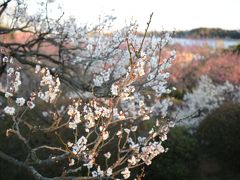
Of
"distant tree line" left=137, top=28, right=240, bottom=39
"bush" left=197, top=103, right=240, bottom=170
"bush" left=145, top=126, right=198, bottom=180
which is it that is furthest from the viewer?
"distant tree line" left=137, top=28, right=240, bottom=39

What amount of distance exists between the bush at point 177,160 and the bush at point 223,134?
0.41 meters

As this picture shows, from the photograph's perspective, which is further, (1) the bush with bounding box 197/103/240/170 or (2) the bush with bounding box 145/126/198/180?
(1) the bush with bounding box 197/103/240/170

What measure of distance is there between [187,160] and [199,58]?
12.7m

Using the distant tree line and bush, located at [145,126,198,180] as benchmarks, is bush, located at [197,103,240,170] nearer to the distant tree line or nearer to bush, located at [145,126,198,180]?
bush, located at [145,126,198,180]

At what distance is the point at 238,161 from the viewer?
8.99m

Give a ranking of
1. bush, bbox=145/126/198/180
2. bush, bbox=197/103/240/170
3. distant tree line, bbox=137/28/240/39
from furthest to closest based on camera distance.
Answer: distant tree line, bbox=137/28/240/39 < bush, bbox=197/103/240/170 < bush, bbox=145/126/198/180

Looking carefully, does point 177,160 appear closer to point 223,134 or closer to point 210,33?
point 223,134

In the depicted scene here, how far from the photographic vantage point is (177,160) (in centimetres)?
836

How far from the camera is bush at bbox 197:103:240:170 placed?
882 cm

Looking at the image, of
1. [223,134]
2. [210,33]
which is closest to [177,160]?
[223,134]

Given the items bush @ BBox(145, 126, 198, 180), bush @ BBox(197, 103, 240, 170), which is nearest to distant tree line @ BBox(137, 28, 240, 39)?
bush @ BBox(197, 103, 240, 170)

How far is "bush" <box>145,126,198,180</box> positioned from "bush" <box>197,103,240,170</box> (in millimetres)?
412

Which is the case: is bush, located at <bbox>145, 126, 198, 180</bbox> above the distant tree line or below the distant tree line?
below

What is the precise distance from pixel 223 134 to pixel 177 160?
1.15m
